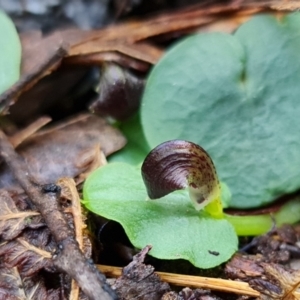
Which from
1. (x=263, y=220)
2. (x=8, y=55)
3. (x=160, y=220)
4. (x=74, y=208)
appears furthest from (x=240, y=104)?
(x=8, y=55)

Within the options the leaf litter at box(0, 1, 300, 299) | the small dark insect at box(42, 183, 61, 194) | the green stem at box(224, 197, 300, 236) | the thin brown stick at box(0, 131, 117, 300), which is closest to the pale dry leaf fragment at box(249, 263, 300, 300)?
the leaf litter at box(0, 1, 300, 299)

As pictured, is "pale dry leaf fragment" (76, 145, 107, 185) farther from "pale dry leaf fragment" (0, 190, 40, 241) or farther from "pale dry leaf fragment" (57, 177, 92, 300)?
"pale dry leaf fragment" (0, 190, 40, 241)

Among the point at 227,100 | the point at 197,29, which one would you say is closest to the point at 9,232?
the point at 227,100

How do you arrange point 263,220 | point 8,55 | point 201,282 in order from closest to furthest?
1. point 201,282
2. point 263,220
3. point 8,55

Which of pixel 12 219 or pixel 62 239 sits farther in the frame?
pixel 12 219

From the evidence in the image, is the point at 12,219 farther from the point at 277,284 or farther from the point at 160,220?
the point at 277,284

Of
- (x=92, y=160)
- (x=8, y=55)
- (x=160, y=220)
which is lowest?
(x=160, y=220)

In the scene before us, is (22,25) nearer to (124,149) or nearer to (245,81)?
(124,149)
